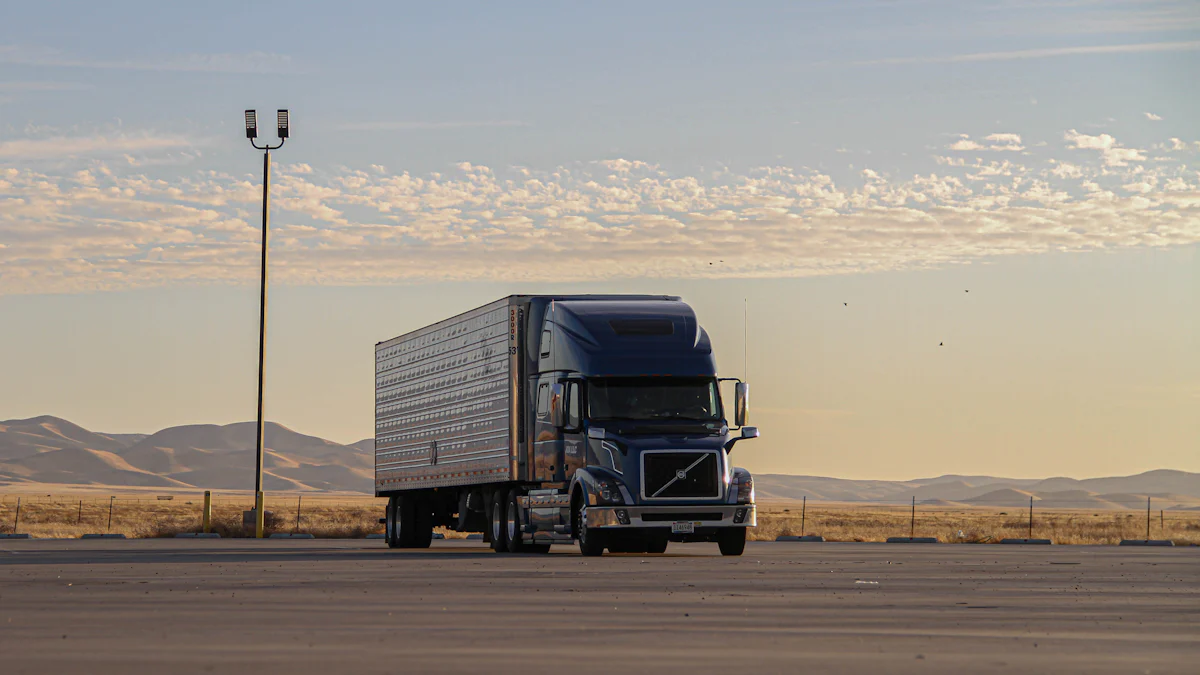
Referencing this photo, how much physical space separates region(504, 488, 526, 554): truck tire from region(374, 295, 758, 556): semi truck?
0.03m

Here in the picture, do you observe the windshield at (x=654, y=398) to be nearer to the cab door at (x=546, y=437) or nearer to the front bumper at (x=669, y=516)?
the cab door at (x=546, y=437)

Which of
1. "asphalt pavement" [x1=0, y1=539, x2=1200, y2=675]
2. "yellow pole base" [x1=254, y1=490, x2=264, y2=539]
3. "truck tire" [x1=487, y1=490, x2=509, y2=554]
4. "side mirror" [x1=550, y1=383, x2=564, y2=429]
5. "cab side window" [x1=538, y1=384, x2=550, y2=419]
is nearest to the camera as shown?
"asphalt pavement" [x1=0, y1=539, x2=1200, y2=675]

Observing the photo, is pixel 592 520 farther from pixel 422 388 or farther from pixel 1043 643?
pixel 1043 643

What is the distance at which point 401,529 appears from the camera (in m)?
39.5

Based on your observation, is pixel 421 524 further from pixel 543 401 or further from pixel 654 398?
pixel 654 398

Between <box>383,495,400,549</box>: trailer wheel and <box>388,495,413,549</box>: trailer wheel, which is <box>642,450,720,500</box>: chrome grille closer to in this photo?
<box>388,495,413,549</box>: trailer wheel

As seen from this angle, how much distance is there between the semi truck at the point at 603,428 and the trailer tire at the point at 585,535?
4 centimetres

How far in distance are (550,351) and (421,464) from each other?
23.5 ft

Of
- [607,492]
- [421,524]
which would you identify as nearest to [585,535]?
[607,492]

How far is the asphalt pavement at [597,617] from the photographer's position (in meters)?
12.1

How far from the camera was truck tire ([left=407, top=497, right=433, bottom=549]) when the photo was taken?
38.9 meters

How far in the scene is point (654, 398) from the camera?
3084 cm

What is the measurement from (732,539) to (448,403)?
7275mm

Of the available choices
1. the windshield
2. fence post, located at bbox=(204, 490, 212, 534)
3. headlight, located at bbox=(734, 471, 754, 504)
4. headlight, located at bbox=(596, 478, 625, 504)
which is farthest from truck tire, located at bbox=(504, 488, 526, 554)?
fence post, located at bbox=(204, 490, 212, 534)
